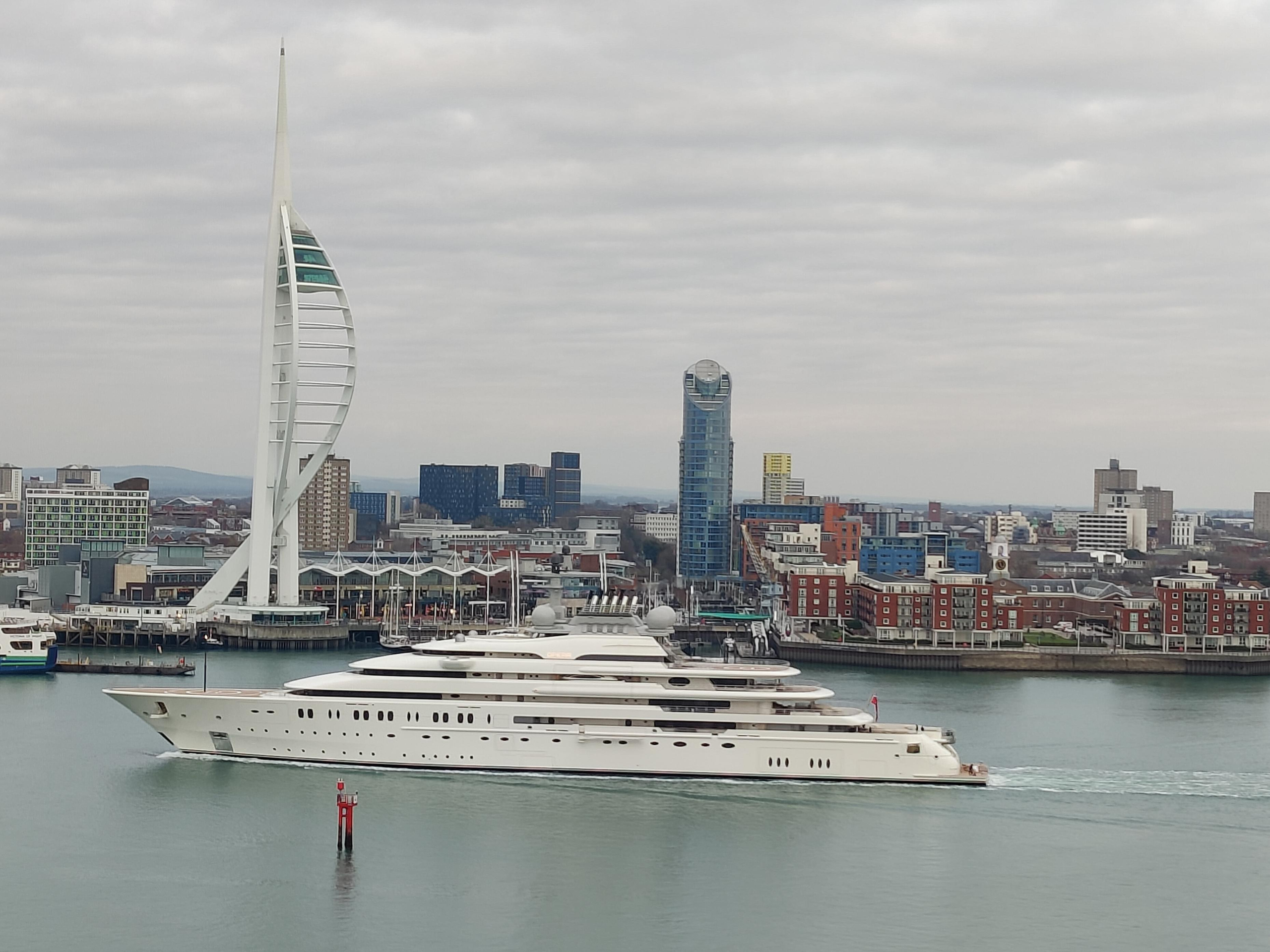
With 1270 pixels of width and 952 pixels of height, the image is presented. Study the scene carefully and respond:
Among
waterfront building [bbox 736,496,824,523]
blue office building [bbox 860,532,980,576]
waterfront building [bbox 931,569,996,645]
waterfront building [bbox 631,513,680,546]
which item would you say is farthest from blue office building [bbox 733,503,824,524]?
waterfront building [bbox 931,569,996,645]

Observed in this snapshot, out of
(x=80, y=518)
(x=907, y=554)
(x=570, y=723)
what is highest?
(x=80, y=518)

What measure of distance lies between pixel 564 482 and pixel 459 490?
11595 mm

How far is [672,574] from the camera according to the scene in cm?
7856

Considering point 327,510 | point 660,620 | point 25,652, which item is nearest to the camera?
point 660,620

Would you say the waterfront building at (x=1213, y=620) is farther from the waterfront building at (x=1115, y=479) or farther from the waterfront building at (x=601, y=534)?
the waterfront building at (x=1115, y=479)

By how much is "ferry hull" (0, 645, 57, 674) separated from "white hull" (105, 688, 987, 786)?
45.6 ft

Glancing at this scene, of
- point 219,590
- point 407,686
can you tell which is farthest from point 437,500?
point 407,686

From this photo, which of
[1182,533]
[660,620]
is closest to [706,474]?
[1182,533]

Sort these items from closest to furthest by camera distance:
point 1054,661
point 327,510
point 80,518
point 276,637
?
point 1054,661 < point 276,637 < point 80,518 < point 327,510

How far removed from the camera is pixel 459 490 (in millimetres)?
127312

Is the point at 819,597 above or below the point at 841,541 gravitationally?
below

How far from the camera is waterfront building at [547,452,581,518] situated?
13500 centimetres

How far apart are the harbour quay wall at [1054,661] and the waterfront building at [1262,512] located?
315 ft

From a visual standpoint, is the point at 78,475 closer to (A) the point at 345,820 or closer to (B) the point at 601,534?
(B) the point at 601,534
